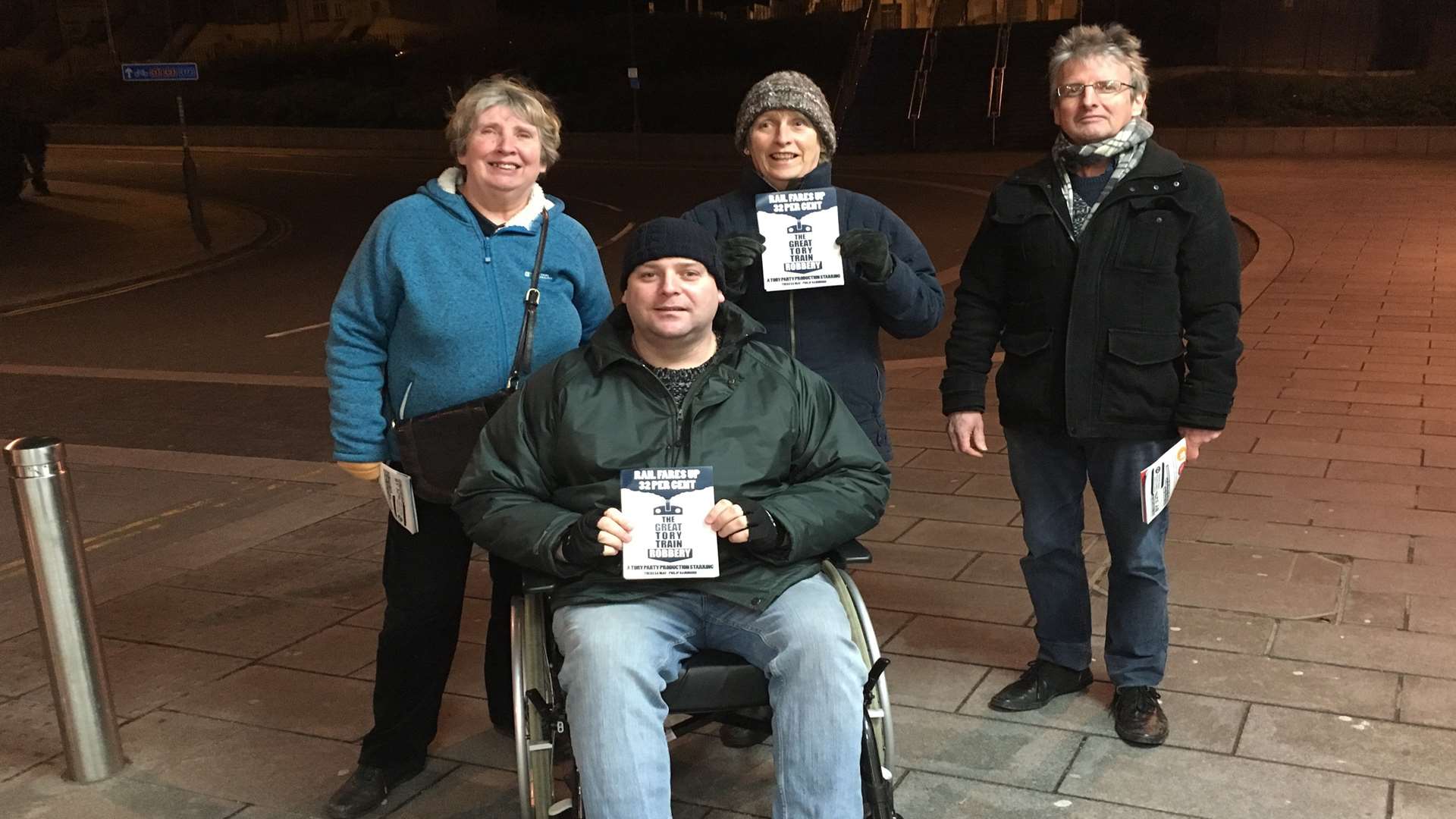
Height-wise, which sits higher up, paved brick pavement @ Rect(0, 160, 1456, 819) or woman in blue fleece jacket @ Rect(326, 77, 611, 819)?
woman in blue fleece jacket @ Rect(326, 77, 611, 819)

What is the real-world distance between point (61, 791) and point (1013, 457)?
9.27 ft

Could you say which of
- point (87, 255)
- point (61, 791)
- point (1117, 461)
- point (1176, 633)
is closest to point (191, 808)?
point (61, 791)

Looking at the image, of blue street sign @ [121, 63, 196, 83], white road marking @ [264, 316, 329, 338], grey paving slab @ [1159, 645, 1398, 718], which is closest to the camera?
grey paving slab @ [1159, 645, 1398, 718]

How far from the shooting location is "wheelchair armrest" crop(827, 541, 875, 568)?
3236 millimetres

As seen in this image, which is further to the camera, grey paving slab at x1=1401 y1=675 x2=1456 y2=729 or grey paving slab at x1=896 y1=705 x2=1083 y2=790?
grey paving slab at x1=1401 y1=675 x2=1456 y2=729

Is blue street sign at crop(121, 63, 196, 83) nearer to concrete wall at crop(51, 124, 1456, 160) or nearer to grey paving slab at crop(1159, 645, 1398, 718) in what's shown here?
concrete wall at crop(51, 124, 1456, 160)

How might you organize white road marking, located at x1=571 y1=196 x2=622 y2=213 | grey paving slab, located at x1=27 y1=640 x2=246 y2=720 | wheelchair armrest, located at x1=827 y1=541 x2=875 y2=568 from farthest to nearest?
white road marking, located at x1=571 y1=196 x2=622 y2=213, grey paving slab, located at x1=27 y1=640 x2=246 y2=720, wheelchair armrest, located at x1=827 y1=541 x2=875 y2=568

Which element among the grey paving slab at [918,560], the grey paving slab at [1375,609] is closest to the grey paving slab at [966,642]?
the grey paving slab at [918,560]

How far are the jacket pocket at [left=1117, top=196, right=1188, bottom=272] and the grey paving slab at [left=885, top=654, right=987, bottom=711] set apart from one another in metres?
1.39

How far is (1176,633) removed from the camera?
4547mm

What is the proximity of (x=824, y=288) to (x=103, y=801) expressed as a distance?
7.81ft

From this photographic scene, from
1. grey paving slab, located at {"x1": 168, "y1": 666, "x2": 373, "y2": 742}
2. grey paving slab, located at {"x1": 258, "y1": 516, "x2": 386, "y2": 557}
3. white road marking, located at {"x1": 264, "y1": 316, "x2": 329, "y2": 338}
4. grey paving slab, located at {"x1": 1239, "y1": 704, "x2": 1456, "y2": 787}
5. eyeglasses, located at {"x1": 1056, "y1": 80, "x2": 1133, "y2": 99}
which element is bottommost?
white road marking, located at {"x1": 264, "y1": 316, "x2": 329, "y2": 338}

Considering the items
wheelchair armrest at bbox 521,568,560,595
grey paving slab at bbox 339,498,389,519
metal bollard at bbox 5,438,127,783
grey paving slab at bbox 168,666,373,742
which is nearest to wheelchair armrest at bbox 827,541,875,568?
wheelchair armrest at bbox 521,568,560,595

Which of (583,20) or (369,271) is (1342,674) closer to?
(369,271)
